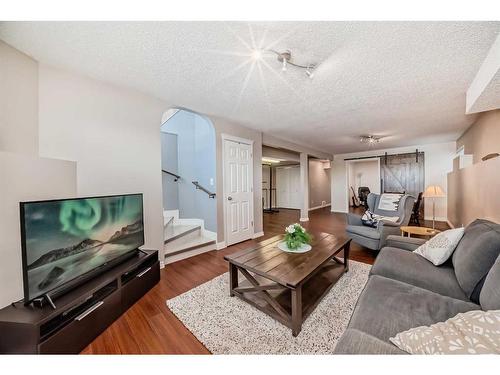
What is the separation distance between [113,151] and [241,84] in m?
1.68

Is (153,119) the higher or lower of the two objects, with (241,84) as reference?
lower

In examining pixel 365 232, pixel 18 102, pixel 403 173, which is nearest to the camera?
pixel 18 102

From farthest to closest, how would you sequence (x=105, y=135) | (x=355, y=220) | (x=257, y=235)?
1. (x=257, y=235)
2. (x=355, y=220)
3. (x=105, y=135)

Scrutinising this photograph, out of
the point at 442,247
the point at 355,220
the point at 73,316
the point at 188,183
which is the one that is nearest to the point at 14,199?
the point at 73,316

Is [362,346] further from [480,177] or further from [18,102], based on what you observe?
[480,177]

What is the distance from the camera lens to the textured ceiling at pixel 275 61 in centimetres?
138

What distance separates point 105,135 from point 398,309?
9.87 ft

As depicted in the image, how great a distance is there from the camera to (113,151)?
7.25 feet

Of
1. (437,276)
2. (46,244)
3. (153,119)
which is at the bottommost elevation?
(437,276)

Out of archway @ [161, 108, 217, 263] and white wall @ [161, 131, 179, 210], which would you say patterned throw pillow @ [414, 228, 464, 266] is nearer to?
archway @ [161, 108, 217, 263]

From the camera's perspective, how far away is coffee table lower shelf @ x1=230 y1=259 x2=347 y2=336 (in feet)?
4.73

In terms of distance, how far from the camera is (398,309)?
109 cm
